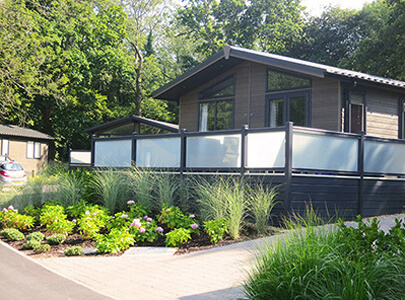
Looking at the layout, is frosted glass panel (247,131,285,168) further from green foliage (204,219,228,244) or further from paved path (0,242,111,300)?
paved path (0,242,111,300)

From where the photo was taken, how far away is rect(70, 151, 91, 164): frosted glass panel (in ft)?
69.2

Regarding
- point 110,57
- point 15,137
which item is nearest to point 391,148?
point 110,57

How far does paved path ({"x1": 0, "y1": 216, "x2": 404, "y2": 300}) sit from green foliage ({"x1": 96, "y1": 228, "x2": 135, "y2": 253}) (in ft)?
0.66

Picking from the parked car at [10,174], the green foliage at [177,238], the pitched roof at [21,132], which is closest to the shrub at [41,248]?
the green foliage at [177,238]

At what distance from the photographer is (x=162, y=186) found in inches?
441

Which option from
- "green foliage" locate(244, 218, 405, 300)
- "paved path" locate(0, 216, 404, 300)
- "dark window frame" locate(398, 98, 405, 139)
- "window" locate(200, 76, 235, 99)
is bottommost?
"paved path" locate(0, 216, 404, 300)

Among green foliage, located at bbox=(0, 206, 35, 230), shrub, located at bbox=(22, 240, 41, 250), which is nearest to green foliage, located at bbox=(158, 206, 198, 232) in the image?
shrub, located at bbox=(22, 240, 41, 250)

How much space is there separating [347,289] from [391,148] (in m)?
8.45

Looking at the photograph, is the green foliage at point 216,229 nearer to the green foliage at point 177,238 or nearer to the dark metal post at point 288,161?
the green foliage at point 177,238

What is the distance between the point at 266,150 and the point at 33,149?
101ft

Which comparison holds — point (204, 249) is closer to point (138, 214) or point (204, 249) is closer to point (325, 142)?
point (138, 214)

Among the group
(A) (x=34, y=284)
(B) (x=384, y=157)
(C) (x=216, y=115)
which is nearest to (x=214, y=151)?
(B) (x=384, y=157)

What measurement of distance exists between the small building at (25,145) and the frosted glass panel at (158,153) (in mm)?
23318

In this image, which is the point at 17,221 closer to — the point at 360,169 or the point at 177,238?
the point at 177,238
